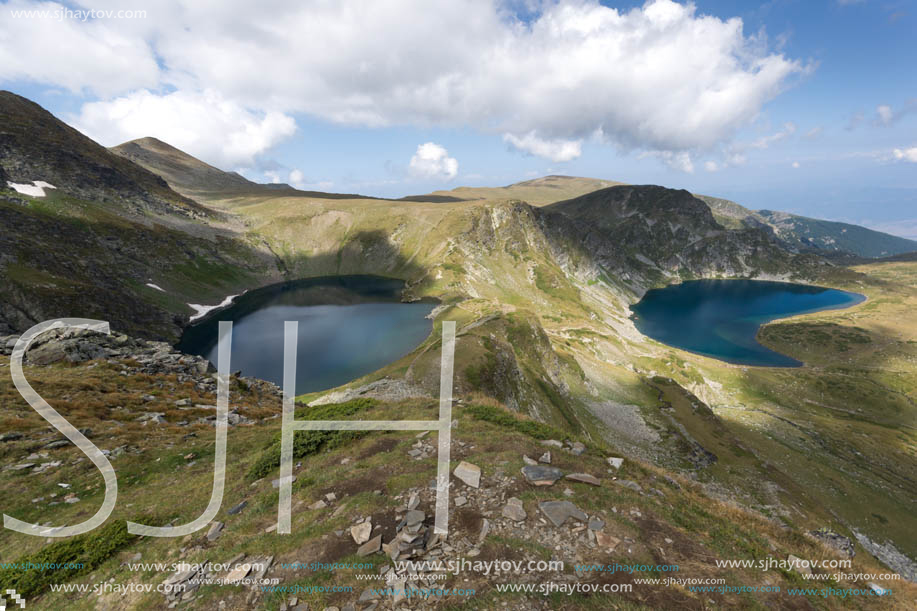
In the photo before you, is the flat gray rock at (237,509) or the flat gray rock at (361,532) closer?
the flat gray rock at (361,532)

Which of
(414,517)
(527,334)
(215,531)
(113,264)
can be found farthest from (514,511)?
(113,264)


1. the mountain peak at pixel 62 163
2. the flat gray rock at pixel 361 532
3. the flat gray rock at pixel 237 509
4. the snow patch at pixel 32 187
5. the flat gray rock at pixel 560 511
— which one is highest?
the mountain peak at pixel 62 163

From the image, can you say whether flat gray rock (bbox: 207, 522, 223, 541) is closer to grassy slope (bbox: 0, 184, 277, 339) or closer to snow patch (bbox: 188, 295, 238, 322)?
grassy slope (bbox: 0, 184, 277, 339)

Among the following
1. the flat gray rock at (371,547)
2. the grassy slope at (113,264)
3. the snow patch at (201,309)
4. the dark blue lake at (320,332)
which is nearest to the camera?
the flat gray rock at (371,547)

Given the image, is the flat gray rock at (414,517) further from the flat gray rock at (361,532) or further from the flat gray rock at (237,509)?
the flat gray rock at (237,509)

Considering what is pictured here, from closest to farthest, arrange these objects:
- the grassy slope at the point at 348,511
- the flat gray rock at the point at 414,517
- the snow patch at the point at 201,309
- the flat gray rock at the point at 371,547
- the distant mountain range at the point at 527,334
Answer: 1. the grassy slope at the point at 348,511
2. the flat gray rock at the point at 371,547
3. the flat gray rock at the point at 414,517
4. the distant mountain range at the point at 527,334
5. the snow patch at the point at 201,309

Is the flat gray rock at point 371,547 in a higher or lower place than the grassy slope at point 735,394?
higher

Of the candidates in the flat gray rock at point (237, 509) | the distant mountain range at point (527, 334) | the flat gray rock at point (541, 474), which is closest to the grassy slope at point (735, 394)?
the distant mountain range at point (527, 334)

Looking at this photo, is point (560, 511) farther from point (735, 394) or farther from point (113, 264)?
point (113, 264)

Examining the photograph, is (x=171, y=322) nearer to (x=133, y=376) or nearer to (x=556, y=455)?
(x=133, y=376)
